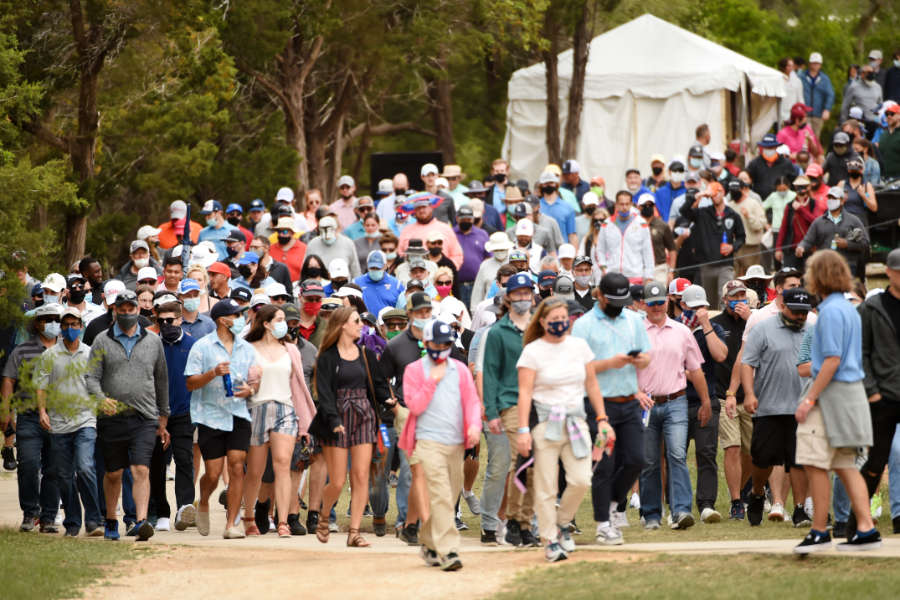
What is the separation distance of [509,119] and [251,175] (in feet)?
20.4

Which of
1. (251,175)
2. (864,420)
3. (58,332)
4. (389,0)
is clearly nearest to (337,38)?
(389,0)

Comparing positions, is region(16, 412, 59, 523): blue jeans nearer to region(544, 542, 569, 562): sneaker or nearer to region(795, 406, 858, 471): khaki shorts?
region(544, 542, 569, 562): sneaker

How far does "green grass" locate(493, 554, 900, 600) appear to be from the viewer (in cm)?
959

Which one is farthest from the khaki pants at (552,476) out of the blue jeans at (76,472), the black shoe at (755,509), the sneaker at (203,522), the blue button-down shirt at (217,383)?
the blue jeans at (76,472)

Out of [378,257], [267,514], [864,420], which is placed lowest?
[267,514]

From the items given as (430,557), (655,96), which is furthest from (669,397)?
(655,96)

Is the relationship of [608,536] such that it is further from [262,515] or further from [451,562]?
[262,515]

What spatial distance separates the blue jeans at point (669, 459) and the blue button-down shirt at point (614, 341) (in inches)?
48.4

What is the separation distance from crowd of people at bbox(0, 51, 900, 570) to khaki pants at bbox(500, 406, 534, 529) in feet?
0.08

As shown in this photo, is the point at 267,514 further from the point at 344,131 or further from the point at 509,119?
the point at 344,131

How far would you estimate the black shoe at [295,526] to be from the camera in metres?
13.9

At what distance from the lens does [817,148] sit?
27.7 m

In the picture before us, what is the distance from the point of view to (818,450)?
1037 centimetres

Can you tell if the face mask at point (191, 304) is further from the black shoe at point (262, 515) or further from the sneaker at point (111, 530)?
the sneaker at point (111, 530)
